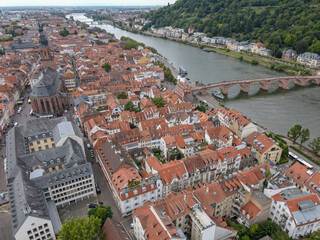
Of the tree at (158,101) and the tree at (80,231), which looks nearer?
the tree at (80,231)

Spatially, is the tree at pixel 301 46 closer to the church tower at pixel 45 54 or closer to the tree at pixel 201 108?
the tree at pixel 201 108

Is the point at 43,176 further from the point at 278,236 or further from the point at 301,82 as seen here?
the point at 301,82

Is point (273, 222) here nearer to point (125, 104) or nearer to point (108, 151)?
point (108, 151)

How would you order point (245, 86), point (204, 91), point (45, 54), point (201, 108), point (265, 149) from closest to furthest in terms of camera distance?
point (265, 149) → point (201, 108) → point (204, 91) → point (45, 54) → point (245, 86)

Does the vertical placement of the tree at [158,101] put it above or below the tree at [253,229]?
above

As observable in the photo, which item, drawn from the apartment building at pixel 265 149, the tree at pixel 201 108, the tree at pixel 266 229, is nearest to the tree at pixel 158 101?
the tree at pixel 201 108

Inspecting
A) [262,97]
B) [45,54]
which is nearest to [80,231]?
[45,54]
